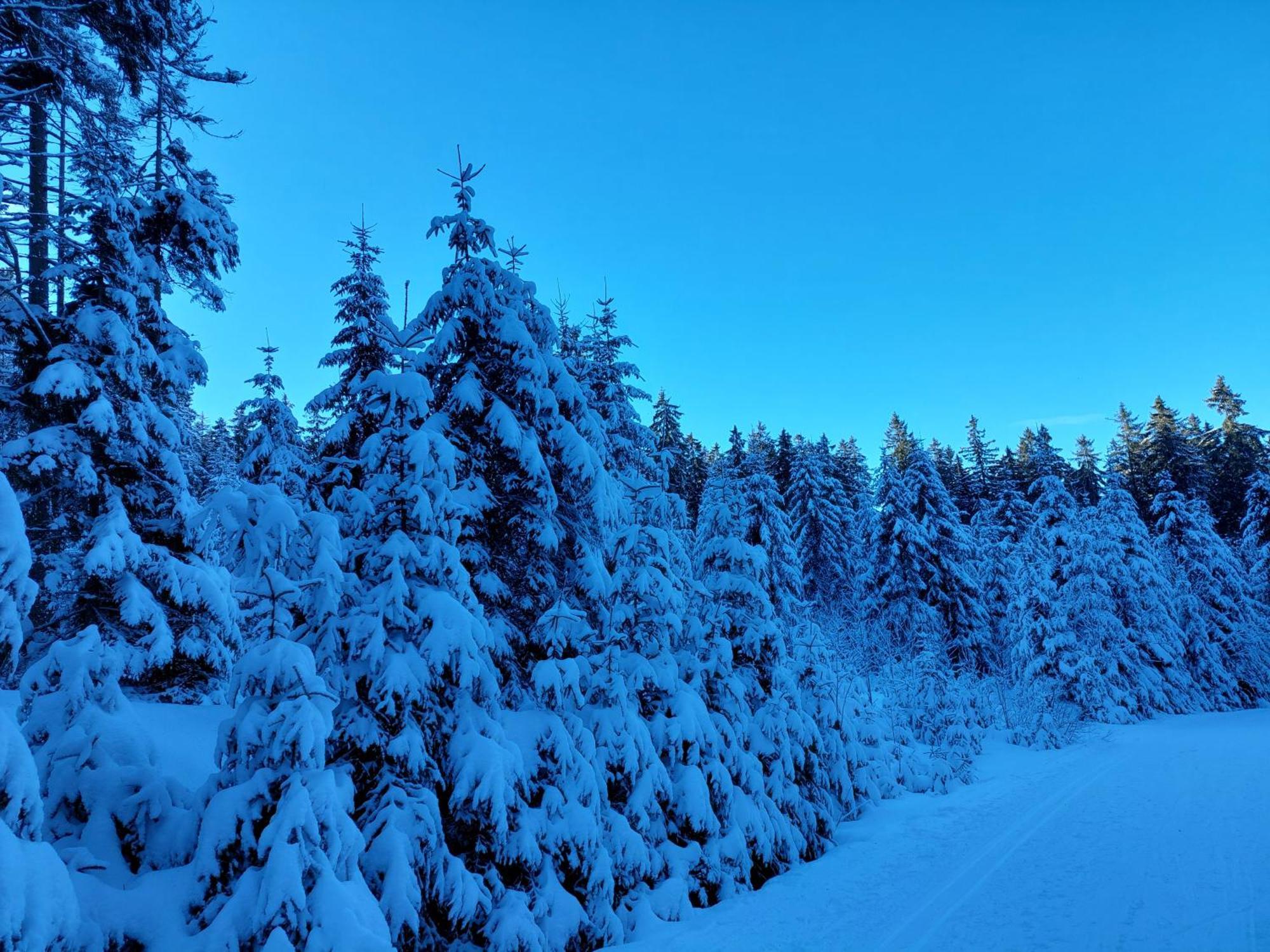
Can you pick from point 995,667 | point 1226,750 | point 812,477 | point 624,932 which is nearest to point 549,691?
point 624,932

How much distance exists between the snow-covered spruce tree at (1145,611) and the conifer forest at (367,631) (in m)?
18.9

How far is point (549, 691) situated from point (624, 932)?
3.39m

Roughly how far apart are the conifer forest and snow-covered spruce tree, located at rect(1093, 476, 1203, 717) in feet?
62.1

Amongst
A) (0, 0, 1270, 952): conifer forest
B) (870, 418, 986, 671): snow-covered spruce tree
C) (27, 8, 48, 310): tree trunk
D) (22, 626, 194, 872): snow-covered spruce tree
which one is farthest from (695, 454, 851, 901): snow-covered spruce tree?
(870, 418, 986, 671): snow-covered spruce tree

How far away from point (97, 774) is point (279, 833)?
7.74 ft

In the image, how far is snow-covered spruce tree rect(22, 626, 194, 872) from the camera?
5.73 m

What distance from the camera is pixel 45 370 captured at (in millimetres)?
9148

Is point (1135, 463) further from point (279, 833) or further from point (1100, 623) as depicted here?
point (279, 833)

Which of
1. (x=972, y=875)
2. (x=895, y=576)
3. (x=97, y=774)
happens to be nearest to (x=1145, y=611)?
(x=895, y=576)

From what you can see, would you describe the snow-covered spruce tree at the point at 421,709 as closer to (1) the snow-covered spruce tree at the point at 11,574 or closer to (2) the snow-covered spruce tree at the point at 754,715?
(1) the snow-covered spruce tree at the point at 11,574

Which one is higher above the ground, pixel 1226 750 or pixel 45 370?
pixel 45 370

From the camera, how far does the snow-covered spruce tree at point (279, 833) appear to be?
481cm

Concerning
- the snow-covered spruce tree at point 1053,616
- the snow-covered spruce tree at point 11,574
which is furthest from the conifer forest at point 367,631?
the snow-covered spruce tree at point 1053,616

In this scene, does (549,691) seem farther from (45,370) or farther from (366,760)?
(45,370)
